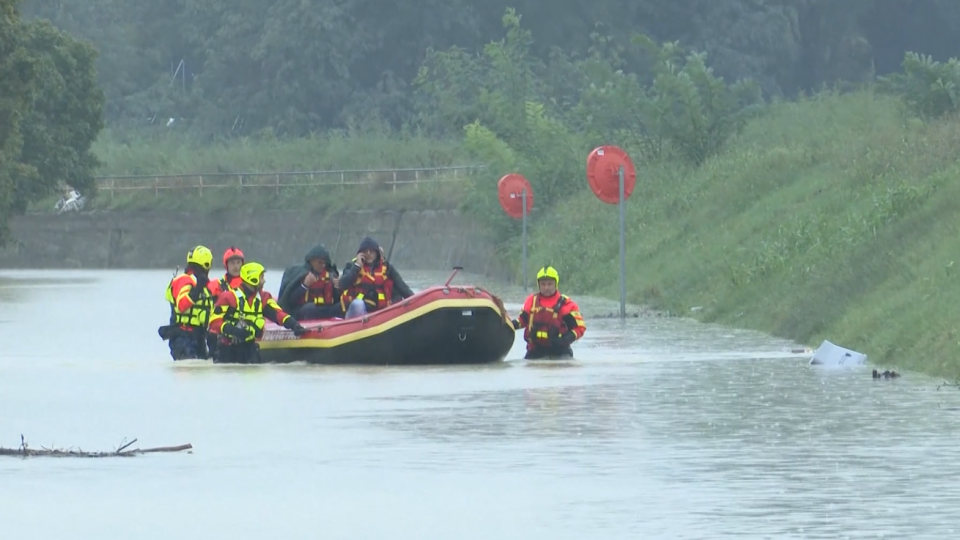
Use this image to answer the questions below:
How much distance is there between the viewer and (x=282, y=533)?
1323 centimetres

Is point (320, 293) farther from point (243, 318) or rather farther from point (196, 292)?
point (196, 292)

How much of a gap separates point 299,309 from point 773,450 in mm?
11085

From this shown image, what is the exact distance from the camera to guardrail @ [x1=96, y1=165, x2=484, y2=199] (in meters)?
68.8

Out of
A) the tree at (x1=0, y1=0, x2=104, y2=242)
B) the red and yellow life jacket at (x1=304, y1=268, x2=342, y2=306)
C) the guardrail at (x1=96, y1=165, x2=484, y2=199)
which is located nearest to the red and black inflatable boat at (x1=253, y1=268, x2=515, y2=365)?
the red and yellow life jacket at (x1=304, y1=268, x2=342, y2=306)

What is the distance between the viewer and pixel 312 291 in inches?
1073

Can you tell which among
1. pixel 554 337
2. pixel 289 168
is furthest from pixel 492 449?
pixel 289 168

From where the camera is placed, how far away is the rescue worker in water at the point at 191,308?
2591 centimetres

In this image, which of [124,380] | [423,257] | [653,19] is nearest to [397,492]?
[124,380]

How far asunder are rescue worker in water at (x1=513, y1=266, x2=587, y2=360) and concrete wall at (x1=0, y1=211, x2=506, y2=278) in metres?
40.0

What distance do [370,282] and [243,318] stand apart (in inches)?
64.1

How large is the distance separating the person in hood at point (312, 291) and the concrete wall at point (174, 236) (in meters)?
38.8

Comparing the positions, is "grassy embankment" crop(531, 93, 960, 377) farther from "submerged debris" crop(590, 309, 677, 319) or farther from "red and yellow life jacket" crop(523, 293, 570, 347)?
"red and yellow life jacket" crop(523, 293, 570, 347)

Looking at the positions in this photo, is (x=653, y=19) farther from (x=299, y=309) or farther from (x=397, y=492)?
(x=397, y=492)

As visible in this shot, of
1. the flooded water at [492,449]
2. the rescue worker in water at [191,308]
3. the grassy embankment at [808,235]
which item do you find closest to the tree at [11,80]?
the grassy embankment at [808,235]
